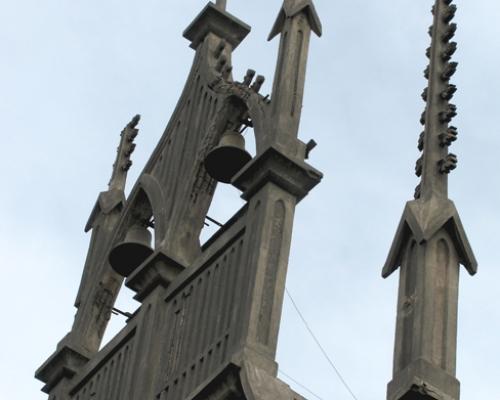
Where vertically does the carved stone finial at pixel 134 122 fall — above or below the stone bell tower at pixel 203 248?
above

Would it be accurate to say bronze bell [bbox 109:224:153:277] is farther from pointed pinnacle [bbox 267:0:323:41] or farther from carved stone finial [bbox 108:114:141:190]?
pointed pinnacle [bbox 267:0:323:41]

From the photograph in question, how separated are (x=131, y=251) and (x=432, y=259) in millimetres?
5893

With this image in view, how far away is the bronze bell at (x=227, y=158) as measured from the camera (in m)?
27.8

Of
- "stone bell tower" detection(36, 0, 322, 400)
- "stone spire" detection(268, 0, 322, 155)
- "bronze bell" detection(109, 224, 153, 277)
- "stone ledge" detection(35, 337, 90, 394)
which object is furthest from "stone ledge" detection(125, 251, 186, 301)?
"stone spire" detection(268, 0, 322, 155)

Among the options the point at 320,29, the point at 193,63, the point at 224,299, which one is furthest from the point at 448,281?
the point at 193,63

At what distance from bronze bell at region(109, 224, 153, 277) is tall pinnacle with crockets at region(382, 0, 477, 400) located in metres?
4.83

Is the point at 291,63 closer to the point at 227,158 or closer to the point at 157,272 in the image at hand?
the point at 227,158

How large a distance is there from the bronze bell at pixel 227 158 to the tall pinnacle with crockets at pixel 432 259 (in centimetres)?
278

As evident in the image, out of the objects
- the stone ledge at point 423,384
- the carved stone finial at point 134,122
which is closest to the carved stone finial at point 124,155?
the carved stone finial at point 134,122

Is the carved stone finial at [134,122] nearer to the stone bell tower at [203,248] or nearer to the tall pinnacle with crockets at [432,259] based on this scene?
the stone bell tower at [203,248]

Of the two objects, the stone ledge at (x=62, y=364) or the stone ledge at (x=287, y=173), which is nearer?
the stone ledge at (x=287, y=173)

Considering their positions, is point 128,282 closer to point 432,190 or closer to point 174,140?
point 174,140

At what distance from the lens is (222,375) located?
2483 centimetres

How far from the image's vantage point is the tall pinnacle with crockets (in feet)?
76.2
